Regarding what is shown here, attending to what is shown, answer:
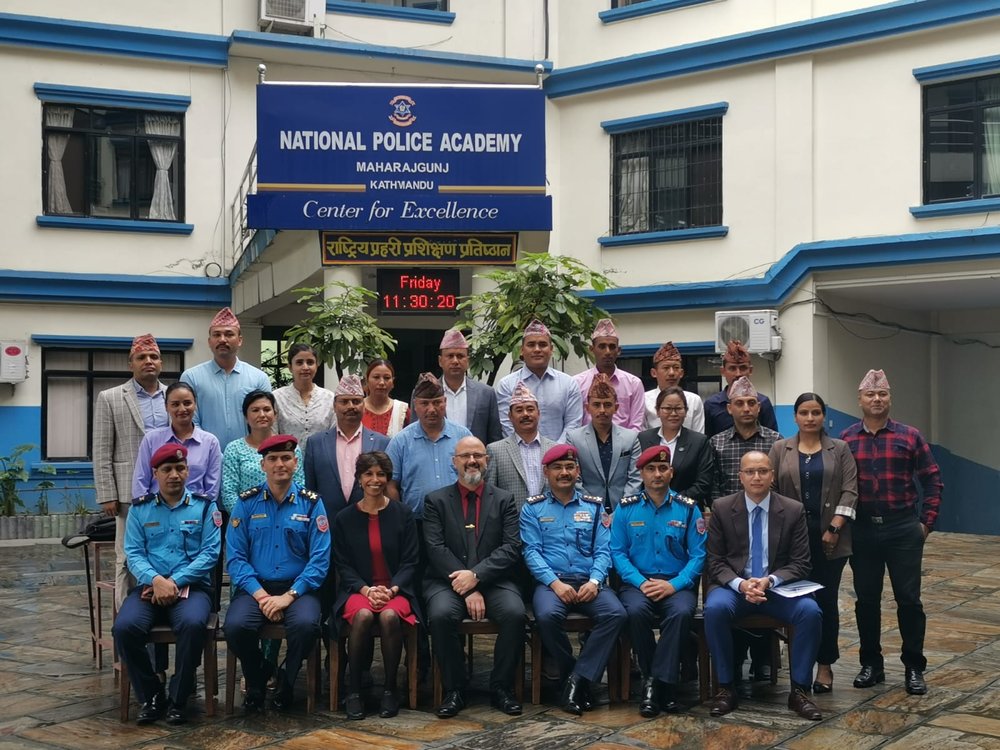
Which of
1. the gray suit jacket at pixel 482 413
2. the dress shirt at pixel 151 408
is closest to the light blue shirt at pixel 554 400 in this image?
the gray suit jacket at pixel 482 413

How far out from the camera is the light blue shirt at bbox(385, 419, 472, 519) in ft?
23.9

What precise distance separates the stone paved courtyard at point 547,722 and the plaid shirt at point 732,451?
1.17 m

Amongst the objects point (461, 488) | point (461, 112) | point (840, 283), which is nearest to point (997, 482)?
point (840, 283)

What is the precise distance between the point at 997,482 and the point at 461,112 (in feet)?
31.2

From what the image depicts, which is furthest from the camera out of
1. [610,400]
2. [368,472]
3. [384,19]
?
[384,19]

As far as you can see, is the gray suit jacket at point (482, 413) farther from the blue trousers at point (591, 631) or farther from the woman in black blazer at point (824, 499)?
the woman in black blazer at point (824, 499)

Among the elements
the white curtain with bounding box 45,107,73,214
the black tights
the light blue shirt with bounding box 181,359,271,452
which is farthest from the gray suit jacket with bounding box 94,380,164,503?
the white curtain with bounding box 45,107,73,214

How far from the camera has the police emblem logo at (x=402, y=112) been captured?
1134 centimetres

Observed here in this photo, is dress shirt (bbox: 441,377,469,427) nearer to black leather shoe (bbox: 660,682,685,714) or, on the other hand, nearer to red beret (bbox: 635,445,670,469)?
red beret (bbox: 635,445,670,469)

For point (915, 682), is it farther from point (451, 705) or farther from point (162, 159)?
point (162, 159)

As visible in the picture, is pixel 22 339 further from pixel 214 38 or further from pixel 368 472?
pixel 368 472

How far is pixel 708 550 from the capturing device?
6793 mm

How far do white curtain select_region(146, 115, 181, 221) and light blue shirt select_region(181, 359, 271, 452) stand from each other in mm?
9811

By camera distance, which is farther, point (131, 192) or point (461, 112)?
point (131, 192)
